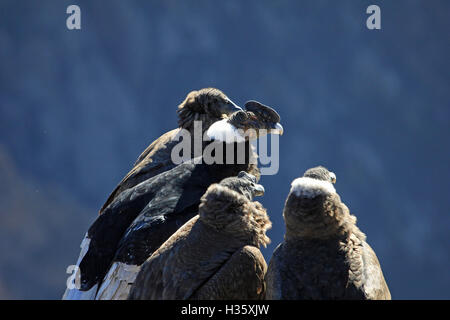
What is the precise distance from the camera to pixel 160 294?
4.00 meters

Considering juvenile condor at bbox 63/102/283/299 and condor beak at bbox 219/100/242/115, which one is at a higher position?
condor beak at bbox 219/100/242/115

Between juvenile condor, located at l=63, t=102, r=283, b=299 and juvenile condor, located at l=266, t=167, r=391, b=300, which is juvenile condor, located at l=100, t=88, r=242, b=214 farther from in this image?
juvenile condor, located at l=266, t=167, r=391, b=300

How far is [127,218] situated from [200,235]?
1221 millimetres

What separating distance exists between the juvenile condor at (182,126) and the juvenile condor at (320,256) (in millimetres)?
2640

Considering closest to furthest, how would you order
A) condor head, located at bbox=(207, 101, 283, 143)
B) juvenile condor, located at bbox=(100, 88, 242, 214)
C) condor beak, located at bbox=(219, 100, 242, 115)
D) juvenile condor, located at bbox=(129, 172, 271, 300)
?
juvenile condor, located at bbox=(129, 172, 271, 300) → condor head, located at bbox=(207, 101, 283, 143) → juvenile condor, located at bbox=(100, 88, 242, 214) → condor beak, located at bbox=(219, 100, 242, 115)

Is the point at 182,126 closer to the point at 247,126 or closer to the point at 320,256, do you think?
the point at 247,126

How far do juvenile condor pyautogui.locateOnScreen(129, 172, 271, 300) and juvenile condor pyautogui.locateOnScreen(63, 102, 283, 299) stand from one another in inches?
25.6

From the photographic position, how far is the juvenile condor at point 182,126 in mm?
Result: 6531

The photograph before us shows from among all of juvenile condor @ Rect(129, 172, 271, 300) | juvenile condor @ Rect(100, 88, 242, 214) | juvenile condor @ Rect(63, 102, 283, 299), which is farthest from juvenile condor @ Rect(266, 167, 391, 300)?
juvenile condor @ Rect(100, 88, 242, 214)

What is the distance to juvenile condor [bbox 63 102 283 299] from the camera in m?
4.85

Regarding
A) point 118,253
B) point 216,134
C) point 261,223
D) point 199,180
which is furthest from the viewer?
point 216,134

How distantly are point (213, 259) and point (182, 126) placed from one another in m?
3.05
